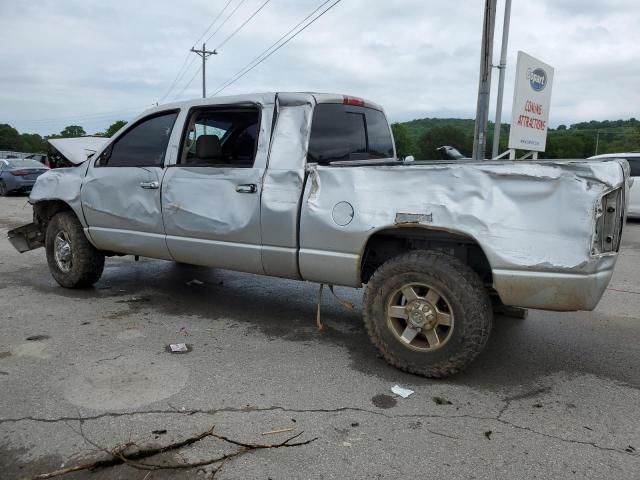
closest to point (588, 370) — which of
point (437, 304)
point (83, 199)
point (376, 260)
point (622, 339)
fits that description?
point (622, 339)

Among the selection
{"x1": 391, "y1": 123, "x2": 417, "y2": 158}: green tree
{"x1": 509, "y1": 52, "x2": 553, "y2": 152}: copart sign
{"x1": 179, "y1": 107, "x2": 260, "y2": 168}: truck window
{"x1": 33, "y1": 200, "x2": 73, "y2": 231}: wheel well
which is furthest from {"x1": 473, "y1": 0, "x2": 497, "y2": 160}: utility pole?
{"x1": 33, "y1": 200, "x2": 73, "y2": 231}: wheel well

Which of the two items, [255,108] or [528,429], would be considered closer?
[528,429]

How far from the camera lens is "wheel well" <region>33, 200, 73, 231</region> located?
5.79 meters

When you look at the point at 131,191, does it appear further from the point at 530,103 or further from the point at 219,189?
the point at 530,103

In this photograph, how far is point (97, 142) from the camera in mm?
6918

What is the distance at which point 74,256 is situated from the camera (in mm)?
5566

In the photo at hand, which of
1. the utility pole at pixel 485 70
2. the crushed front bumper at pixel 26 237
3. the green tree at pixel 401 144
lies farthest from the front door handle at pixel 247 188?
the utility pole at pixel 485 70

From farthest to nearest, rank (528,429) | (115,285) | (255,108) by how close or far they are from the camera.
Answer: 1. (115,285)
2. (255,108)
3. (528,429)

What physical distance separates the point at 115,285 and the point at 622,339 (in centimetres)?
525

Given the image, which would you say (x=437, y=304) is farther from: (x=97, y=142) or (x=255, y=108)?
(x=97, y=142)

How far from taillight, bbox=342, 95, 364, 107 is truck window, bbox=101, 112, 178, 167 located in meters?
1.60

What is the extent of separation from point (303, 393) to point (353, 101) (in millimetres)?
2618

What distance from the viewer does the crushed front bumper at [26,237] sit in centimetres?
618

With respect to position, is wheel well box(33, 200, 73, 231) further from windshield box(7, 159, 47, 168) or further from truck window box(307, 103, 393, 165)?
windshield box(7, 159, 47, 168)
